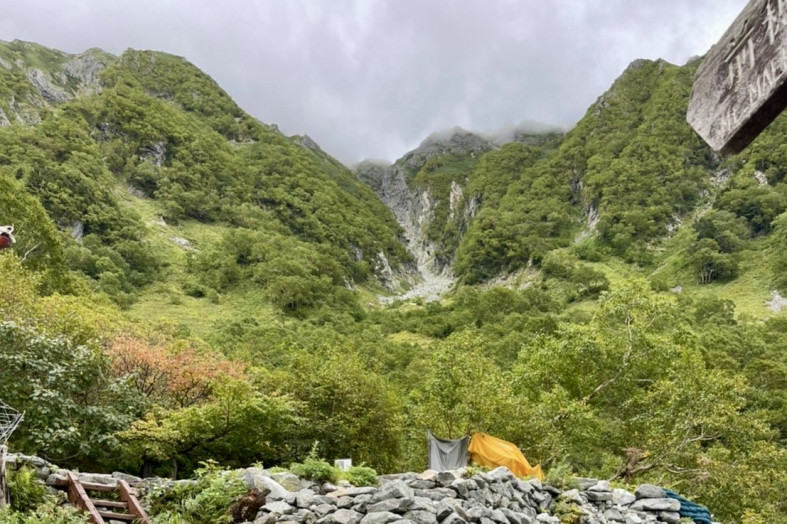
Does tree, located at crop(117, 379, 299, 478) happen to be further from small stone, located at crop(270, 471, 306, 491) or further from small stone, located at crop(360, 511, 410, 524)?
small stone, located at crop(360, 511, 410, 524)

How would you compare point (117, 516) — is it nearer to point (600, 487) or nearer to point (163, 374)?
point (163, 374)

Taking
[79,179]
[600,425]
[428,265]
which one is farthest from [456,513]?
[428,265]

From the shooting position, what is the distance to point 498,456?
1241 centimetres

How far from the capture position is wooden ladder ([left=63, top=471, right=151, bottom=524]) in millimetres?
8172

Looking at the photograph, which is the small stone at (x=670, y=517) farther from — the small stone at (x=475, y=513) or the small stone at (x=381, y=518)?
the small stone at (x=381, y=518)

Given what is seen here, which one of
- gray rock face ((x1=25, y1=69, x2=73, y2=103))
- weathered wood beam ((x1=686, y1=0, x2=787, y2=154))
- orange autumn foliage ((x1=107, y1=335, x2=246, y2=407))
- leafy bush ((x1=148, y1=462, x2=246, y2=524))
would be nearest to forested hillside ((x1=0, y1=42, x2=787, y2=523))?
orange autumn foliage ((x1=107, y1=335, x2=246, y2=407))

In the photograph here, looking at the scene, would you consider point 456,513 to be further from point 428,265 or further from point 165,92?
point 165,92

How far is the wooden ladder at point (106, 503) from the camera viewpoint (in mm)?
8172

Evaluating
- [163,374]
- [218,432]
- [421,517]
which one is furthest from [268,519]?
[163,374]

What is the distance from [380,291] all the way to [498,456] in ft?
271

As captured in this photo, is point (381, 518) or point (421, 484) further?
point (421, 484)

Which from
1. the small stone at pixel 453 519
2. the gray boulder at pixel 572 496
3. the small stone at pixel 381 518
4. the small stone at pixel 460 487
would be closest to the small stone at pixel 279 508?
the small stone at pixel 381 518

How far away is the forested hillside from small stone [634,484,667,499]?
70.4 inches

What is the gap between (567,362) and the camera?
726 inches
